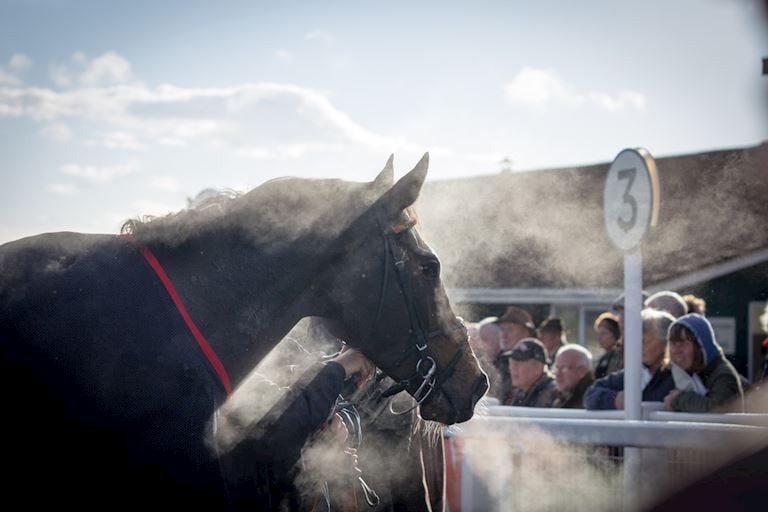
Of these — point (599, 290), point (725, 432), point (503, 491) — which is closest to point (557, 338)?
point (503, 491)

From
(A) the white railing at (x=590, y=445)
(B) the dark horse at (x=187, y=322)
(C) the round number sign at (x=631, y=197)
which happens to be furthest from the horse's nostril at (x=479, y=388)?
(C) the round number sign at (x=631, y=197)

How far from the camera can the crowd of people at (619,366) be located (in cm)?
516

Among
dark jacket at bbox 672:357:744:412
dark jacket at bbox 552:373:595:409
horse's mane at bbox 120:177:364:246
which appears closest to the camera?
horse's mane at bbox 120:177:364:246

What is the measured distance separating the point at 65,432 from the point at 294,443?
2.79 feet

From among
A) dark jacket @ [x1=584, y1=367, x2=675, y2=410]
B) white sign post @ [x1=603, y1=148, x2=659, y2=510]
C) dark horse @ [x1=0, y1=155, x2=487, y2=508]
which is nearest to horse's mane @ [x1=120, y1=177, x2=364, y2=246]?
dark horse @ [x1=0, y1=155, x2=487, y2=508]

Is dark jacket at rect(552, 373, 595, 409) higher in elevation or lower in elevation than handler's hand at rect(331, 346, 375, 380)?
lower

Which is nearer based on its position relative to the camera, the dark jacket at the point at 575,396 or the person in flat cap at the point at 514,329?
the dark jacket at the point at 575,396

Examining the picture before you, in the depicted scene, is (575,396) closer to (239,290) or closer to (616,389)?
(616,389)

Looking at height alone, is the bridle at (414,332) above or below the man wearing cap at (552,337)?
above

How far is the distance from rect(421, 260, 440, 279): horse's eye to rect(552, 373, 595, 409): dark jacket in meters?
3.82

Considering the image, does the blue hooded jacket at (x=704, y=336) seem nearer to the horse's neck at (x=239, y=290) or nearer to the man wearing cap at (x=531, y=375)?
the man wearing cap at (x=531, y=375)

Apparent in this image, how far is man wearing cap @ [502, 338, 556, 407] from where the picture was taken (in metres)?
6.52

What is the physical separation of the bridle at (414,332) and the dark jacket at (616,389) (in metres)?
3.00

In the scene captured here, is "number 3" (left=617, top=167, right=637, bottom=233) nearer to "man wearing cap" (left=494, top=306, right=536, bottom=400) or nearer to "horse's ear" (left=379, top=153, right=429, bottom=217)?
"horse's ear" (left=379, top=153, right=429, bottom=217)
